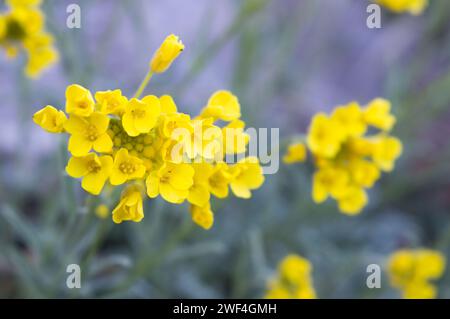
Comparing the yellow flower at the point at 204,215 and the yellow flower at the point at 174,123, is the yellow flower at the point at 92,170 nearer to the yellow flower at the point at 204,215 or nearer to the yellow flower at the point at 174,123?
the yellow flower at the point at 174,123

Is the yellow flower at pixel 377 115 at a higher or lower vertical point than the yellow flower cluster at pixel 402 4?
lower

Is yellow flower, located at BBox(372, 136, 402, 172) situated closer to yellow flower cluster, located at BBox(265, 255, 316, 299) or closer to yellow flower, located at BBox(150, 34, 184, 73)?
yellow flower cluster, located at BBox(265, 255, 316, 299)

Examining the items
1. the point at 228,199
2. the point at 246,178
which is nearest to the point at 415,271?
the point at 228,199

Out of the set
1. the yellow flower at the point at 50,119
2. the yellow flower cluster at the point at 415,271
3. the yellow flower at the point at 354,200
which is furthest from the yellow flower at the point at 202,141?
the yellow flower cluster at the point at 415,271

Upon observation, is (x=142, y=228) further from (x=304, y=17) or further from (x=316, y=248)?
(x=304, y=17)
